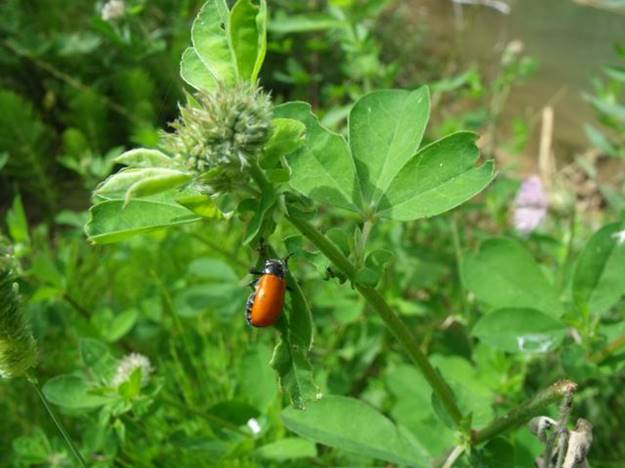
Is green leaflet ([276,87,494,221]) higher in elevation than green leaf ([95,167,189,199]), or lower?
lower

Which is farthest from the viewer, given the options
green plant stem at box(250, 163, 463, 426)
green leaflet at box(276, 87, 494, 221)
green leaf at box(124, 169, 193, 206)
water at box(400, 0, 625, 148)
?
water at box(400, 0, 625, 148)

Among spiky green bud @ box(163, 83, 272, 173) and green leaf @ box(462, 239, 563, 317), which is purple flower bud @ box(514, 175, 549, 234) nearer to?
green leaf @ box(462, 239, 563, 317)

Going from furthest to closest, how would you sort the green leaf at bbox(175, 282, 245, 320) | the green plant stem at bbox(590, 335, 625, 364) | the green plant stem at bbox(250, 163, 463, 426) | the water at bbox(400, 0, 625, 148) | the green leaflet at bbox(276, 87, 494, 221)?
the water at bbox(400, 0, 625, 148), the green leaf at bbox(175, 282, 245, 320), the green plant stem at bbox(590, 335, 625, 364), the green leaflet at bbox(276, 87, 494, 221), the green plant stem at bbox(250, 163, 463, 426)

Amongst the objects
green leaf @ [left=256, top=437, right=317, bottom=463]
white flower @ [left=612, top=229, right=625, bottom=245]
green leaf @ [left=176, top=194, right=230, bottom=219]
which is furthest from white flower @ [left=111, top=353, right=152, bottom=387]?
white flower @ [left=612, top=229, right=625, bottom=245]

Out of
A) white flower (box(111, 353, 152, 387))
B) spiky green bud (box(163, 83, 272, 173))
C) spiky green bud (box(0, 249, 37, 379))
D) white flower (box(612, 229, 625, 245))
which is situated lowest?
white flower (box(111, 353, 152, 387))

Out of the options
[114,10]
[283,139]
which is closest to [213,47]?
[283,139]

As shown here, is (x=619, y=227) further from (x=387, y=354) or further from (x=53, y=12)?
(x=53, y=12)

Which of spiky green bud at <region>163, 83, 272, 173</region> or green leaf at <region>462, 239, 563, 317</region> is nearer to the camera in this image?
spiky green bud at <region>163, 83, 272, 173</region>

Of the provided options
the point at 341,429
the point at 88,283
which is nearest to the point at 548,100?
the point at 88,283
